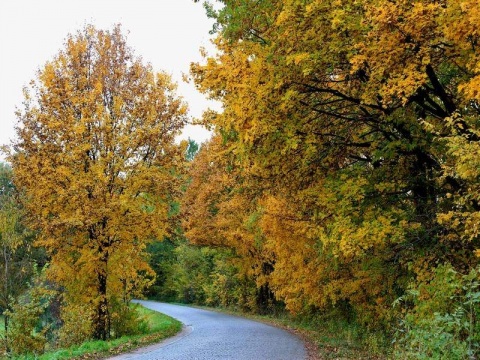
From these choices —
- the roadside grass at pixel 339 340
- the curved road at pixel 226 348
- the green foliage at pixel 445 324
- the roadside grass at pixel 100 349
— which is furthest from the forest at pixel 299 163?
the curved road at pixel 226 348

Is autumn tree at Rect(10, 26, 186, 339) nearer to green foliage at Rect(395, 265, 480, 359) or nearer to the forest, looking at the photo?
the forest

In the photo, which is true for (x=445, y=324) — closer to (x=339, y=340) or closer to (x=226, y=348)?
(x=226, y=348)

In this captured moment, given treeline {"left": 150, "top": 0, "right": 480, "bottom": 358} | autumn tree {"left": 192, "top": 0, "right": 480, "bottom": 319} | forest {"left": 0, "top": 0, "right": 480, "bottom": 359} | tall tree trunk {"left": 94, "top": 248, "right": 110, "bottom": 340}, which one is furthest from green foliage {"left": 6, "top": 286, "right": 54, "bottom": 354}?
autumn tree {"left": 192, "top": 0, "right": 480, "bottom": 319}

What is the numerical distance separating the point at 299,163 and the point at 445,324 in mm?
4692

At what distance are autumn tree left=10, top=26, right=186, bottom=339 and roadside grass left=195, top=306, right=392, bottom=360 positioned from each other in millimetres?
6385

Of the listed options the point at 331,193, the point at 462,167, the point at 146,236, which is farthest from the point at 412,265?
the point at 146,236

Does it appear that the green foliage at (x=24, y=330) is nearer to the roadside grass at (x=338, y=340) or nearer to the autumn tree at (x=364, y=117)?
the autumn tree at (x=364, y=117)

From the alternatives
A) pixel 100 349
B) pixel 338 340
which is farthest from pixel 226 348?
pixel 338 340

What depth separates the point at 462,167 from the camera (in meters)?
5.78

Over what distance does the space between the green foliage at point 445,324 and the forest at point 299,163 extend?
3 centimetres

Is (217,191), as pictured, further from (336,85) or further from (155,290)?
(155,290)

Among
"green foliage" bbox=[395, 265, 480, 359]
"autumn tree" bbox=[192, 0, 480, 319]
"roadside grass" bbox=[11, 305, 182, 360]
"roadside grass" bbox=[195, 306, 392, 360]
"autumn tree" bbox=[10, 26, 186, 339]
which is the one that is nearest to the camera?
"green foliage" bbox=[395, 265, 480, 359]

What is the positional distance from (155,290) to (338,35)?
2027 inches

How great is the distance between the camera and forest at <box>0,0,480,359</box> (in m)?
6.64
